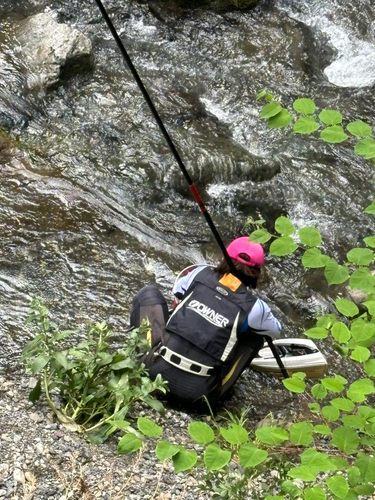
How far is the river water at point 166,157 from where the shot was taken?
19.1 feet

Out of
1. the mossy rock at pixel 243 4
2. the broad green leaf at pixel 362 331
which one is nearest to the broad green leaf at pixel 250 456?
the broad green leaf at pixel 362 331

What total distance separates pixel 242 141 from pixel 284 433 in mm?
5886

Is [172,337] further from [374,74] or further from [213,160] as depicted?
[374,74]

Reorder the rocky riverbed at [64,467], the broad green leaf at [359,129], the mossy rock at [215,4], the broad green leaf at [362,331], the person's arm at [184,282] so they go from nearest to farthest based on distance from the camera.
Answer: the broad green leaf at [362,331]
the broad green leaf at [359,129]
the rocky riverbed at [64,467]
the person's arm at [184,282]
the mossy rock at [215,4]

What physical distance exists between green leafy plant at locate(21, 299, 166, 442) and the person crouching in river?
1.47 ft

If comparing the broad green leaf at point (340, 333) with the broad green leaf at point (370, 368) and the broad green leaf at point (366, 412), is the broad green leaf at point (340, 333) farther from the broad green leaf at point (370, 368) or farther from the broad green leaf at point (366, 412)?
the broad green leaf at point (366, 412)

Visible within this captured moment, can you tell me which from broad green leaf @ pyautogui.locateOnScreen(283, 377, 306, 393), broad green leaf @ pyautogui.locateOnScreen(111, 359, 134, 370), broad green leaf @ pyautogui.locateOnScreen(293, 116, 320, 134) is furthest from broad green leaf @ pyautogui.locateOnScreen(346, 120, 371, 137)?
broad green leaf @ pyautogui.locateOnScreen(111, 359, 134, 370)

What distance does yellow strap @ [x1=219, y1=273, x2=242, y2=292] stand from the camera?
4.54 meters

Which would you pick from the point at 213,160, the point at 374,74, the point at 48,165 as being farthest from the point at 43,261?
the point at 374,74

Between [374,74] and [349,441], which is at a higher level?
[374,74]

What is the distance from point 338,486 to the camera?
2.51 meters

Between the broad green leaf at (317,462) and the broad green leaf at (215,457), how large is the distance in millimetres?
332

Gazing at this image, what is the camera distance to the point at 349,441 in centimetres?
280

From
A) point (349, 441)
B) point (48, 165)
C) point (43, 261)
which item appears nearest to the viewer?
point (349, 441)
